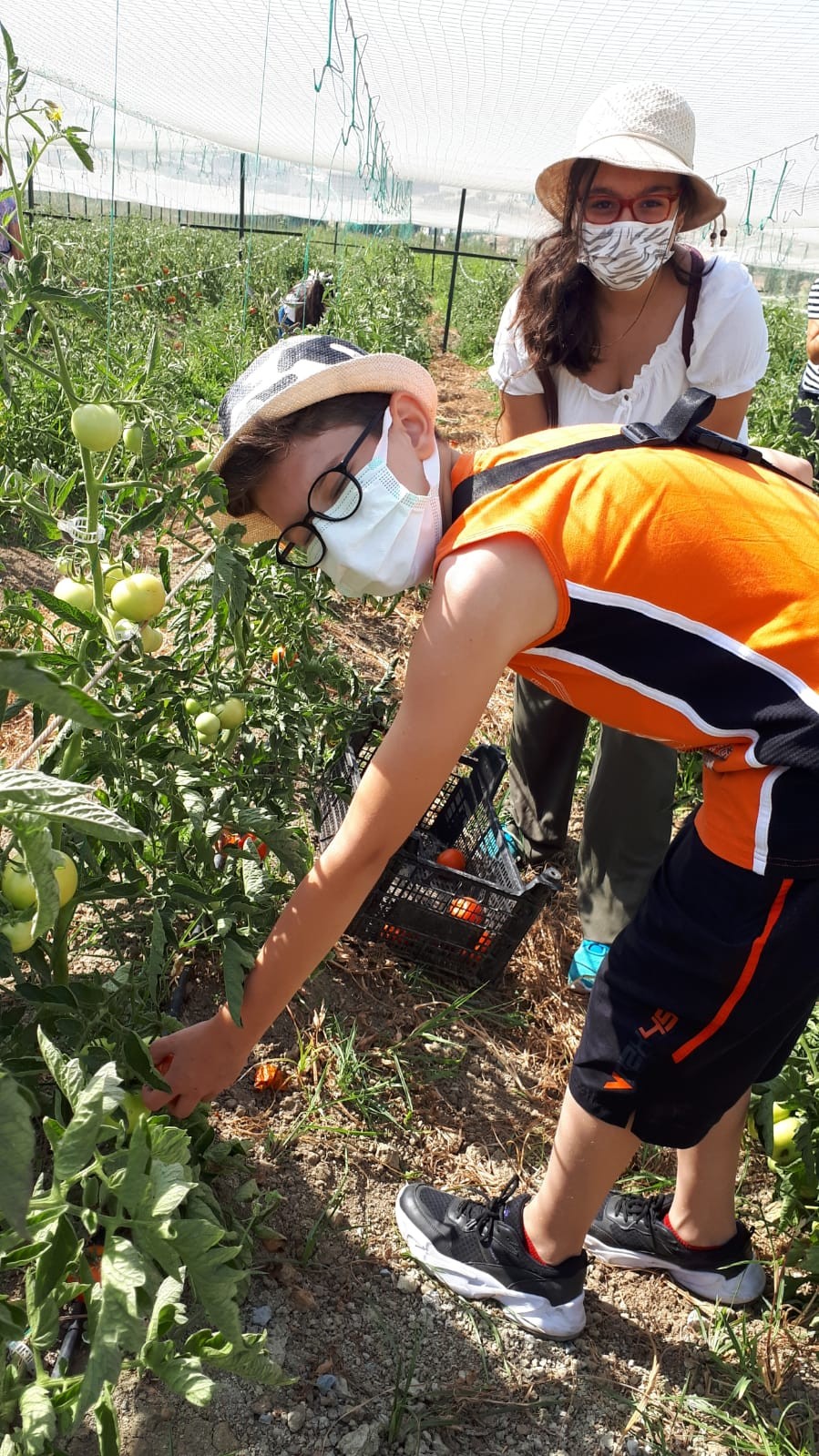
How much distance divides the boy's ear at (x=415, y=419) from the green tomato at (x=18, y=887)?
703mm

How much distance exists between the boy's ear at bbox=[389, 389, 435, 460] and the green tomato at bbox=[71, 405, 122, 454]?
0.37 meters

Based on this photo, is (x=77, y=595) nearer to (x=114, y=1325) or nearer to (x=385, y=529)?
(x=385, y=529)

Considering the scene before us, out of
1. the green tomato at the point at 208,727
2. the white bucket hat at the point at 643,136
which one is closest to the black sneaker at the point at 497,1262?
the green tomato at the point at 208,727

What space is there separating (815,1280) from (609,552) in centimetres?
122

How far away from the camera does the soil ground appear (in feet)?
4.86

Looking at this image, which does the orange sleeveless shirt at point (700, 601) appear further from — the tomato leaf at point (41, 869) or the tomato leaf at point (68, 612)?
the tomato leaf at point (41, 869)

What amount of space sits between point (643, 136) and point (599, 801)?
1.31m

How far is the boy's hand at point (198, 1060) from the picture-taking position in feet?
4.13

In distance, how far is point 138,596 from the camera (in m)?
1.19

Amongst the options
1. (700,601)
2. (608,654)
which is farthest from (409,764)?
(700,601)

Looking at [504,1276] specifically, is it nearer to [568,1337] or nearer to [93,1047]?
[568,1337]

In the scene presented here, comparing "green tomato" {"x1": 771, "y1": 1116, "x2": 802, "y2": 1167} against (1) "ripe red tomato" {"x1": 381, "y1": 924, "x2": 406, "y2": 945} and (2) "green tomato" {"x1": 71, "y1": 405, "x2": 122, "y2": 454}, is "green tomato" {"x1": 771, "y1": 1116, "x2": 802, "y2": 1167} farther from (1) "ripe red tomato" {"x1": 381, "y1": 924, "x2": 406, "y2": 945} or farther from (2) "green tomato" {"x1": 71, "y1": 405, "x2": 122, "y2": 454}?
(2) "green tomato" {"x1": 71, "y1": 405, "x2": 122, "y2": 454}

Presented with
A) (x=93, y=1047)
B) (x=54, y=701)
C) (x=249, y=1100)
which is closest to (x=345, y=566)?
(x=93, y=1047)

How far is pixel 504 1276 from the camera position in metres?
1.64
